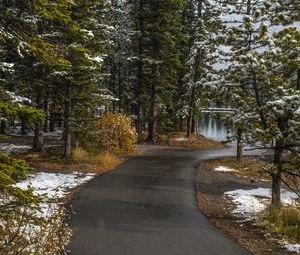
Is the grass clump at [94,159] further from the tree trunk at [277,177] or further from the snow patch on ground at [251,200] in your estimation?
the tree trunk at [277,177]

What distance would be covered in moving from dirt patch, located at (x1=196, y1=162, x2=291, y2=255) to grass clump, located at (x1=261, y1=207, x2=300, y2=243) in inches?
14.0

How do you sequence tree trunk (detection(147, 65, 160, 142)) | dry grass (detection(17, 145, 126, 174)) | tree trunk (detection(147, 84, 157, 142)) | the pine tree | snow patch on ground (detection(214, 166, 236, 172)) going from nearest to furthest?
the pine tree < dry grass (detection(17, 145, 126, 174)) < snow patch on ground (detection(214, 166, 236, 172)) < tree trunk (detection(147, 65, 160, 142)) < tree trunk (detection(147, 84, 157, 142))

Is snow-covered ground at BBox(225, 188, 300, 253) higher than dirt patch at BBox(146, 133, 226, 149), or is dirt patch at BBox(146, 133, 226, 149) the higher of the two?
dirt patch at BBox(146, 133, 226, 149)

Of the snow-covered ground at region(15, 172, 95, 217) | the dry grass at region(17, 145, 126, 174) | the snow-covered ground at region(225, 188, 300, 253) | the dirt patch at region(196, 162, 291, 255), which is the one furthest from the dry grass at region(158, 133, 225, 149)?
the snow-covered ground at region(15, 172, 95, 217)

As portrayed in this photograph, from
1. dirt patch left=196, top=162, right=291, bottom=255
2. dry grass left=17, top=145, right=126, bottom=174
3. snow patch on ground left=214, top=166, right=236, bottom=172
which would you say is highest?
dry grass left=17, top=145, right=126, bottom=174

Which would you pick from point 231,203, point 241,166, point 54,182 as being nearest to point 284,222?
point 231,203

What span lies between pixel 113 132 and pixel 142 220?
15897mm

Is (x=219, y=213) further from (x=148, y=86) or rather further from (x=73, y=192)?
(x=148, y=86)

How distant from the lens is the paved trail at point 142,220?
9.37 metres

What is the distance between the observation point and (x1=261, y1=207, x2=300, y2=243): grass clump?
423 inches

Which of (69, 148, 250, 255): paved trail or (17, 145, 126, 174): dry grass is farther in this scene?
(17, 145, 126, 174): dry grass

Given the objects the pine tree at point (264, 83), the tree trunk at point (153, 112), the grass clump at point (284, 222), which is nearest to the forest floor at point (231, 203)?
the grass clump at point (284, 222)

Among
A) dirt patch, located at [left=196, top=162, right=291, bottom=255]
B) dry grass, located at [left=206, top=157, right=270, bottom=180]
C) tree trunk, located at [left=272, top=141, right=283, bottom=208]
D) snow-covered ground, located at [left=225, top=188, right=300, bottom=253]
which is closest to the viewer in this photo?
dirt patch, located at [left=196, top=162, right=291, bottom=255]

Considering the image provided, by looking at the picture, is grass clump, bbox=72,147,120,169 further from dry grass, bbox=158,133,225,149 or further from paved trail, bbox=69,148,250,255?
dry grass, bbox=158,133,225,149
